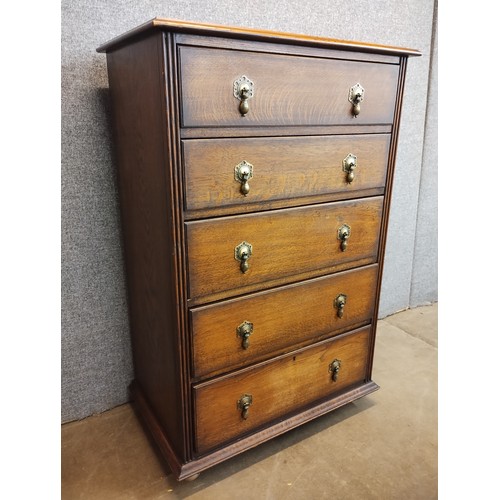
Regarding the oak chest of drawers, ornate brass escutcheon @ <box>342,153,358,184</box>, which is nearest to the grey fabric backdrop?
the oak chest of drawers

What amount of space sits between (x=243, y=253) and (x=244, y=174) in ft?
0.66

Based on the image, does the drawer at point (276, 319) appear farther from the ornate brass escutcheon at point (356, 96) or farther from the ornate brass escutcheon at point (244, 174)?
the ornate brass escutcheon at point (356, 96)

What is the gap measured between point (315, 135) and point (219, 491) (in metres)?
1.04

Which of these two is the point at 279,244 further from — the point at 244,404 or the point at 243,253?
the point at 244,404

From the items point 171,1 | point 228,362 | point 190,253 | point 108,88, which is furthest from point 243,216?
point 171,1

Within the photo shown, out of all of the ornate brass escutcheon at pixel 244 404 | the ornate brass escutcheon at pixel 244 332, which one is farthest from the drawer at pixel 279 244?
the ornate brass escutcheon at pixel 244 404

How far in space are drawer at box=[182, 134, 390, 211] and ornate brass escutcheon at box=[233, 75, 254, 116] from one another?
0.25ft

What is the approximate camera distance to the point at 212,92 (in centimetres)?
100

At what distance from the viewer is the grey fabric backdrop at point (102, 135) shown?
132 cm

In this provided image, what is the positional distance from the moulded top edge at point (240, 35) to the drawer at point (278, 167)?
0.74 ft

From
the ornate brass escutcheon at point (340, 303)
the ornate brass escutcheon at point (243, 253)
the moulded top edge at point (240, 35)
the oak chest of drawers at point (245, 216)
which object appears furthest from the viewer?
the ornate brass escutcheon at point (340, 303)

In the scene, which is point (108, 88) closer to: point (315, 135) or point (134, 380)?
point (315, 135)

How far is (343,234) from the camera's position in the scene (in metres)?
1.34

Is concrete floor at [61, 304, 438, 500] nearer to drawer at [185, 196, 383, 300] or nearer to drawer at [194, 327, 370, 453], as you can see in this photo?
drawer at [194, 327, 370, 453]
